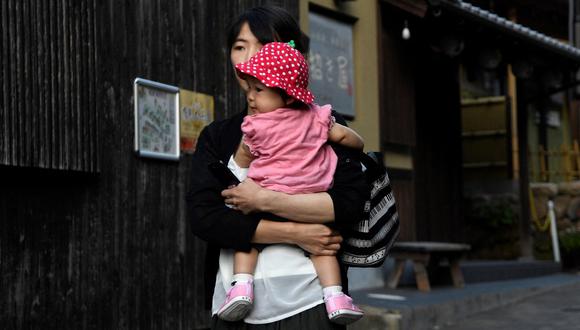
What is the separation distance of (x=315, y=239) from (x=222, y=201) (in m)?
0.32

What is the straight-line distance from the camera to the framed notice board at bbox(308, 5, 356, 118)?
32.2ft

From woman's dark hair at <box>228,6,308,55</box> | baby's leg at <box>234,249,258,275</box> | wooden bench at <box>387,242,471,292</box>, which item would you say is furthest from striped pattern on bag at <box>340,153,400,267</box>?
wooden bench at <box>387,242,471,292</box>

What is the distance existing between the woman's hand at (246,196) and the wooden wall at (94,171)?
3.17 metres

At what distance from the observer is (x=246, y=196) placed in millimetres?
2646

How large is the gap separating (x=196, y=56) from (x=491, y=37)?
19.9 feet

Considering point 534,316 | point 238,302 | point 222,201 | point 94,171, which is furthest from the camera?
point 534,316

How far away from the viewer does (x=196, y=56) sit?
298 inches

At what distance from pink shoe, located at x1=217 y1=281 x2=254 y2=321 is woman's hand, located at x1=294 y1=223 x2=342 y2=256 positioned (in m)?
0.21

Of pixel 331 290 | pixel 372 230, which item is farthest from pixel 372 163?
pixel 331 290

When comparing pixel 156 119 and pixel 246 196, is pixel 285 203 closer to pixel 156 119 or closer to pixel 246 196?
pixel 246 196

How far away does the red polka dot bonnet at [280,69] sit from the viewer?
2654 mm

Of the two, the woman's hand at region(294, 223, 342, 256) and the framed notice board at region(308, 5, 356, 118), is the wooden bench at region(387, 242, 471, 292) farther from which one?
the woman's hand at region(294, 223, 342, 256)

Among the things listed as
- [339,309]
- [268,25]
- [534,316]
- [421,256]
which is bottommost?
[534,316]

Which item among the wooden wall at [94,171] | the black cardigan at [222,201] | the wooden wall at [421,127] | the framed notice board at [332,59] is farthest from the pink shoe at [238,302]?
the wooden wall at [421,127]
